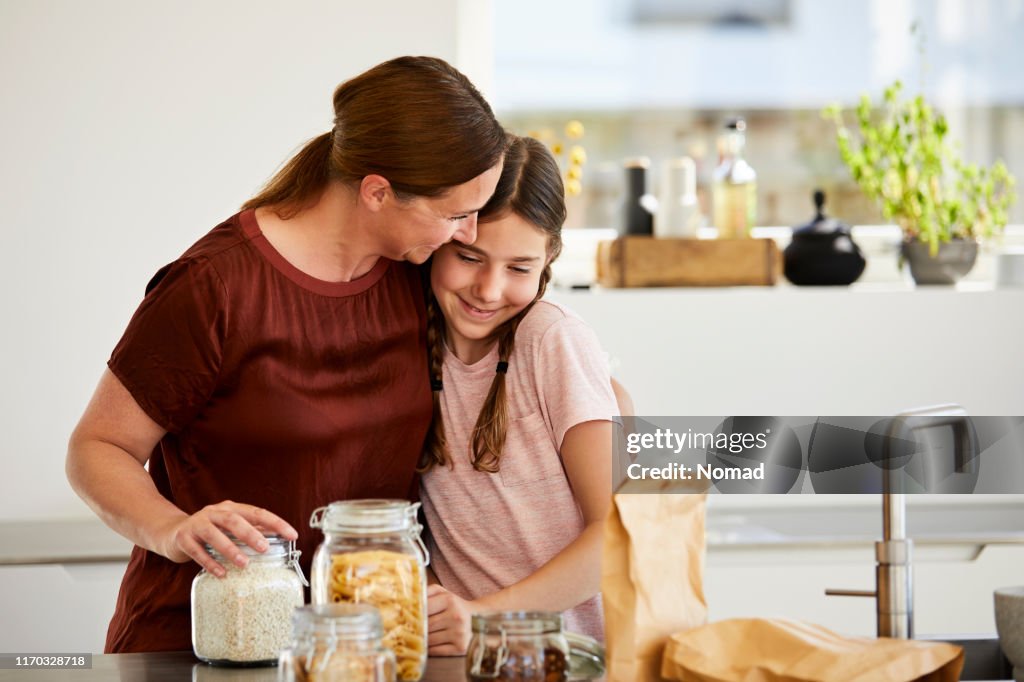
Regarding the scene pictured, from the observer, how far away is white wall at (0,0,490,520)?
8.96 ft

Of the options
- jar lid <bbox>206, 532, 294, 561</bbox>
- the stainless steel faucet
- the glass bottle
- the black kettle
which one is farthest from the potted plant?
jar lid <bbox>206, 532, 294, 561</bbox>

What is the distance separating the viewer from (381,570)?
43.6 inches

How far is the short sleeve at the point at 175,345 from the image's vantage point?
1522 millimetres

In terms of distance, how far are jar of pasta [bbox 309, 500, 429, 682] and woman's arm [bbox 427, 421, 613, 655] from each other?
0.17 meters

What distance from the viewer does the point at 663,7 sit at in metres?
3.37

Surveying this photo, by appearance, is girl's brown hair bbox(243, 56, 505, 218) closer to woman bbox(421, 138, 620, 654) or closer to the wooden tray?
woman bbox(421, 138, 620, 654)

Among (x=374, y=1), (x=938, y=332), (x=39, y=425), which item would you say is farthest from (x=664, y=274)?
(x=39, y=425)

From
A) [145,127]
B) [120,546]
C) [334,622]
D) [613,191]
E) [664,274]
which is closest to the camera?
[334,622]

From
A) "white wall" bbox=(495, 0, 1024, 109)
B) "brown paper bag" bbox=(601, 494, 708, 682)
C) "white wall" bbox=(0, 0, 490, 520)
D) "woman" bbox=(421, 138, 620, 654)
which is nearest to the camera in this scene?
"brown paper bag" bbox=(601, 494, 708, 682)

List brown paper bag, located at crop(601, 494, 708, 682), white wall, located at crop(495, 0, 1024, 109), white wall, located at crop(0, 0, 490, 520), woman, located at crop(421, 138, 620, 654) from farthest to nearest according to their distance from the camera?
white wall, located at crop(495, 0, 1024, 109) → white wall, located at crop(0, 0, 490, 520) → woman, located at crop(421, 138, 620, 654) → brown paper bag, located at crop(601, 494, 708, 682)

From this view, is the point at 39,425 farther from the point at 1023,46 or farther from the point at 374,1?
the point at 1023,46

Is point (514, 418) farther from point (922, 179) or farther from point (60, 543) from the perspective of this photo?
point (922, 179)

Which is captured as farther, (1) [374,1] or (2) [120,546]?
(1) [374,1]

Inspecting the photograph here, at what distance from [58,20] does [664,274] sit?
5.13 ft
